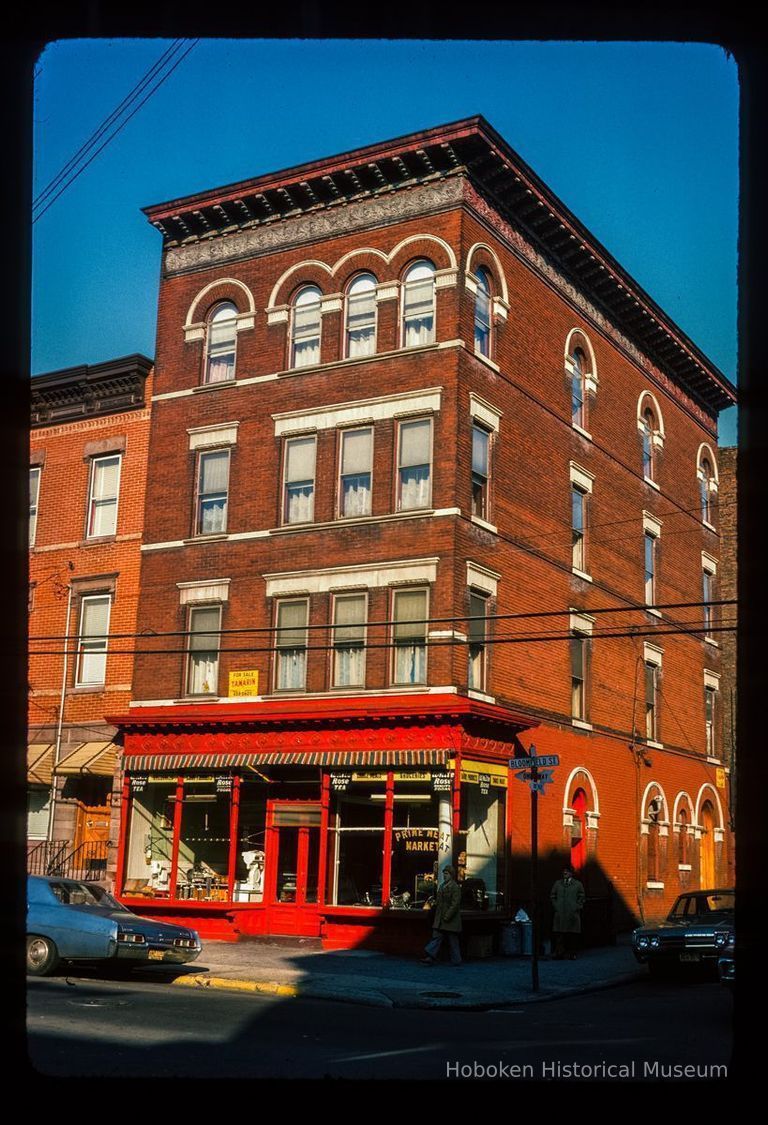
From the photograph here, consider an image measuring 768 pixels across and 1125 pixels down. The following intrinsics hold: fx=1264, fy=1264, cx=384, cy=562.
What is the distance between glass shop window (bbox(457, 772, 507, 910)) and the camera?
25.8m

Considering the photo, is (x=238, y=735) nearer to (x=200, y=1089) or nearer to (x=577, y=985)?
(x=577, y=985)

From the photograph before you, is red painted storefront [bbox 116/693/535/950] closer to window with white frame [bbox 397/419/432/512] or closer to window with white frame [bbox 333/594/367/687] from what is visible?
window with white frame [bbox 333/594/367/687]

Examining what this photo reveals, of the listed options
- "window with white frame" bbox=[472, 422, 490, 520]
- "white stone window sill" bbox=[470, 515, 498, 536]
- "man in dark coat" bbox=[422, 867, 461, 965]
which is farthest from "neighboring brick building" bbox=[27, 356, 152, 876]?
"man in dark coat" bbox=[422, 867, 461, 965]

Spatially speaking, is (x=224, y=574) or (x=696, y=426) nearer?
(x=224, y=574)

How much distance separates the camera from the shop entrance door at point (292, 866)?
27.0m

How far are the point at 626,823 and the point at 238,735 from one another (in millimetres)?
11340

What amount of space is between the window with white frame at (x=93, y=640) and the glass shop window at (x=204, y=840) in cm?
416

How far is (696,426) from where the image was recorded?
136ft

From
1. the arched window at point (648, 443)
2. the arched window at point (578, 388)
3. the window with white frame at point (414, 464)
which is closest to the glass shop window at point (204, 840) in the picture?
the window with white frame at point (414, 464)

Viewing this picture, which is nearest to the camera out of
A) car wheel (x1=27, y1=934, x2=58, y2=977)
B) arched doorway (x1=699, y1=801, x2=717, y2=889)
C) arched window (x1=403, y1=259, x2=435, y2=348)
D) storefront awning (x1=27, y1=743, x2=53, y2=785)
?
car wheel (x1=27, y1=934, x2=58, y2=977)

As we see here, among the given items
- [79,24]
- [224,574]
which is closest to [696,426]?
[224,574]

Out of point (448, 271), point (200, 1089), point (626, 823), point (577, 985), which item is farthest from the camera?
point (626, 823)

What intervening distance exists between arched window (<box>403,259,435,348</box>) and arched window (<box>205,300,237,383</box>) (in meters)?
5.06

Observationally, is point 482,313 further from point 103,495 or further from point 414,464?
point 103,495
